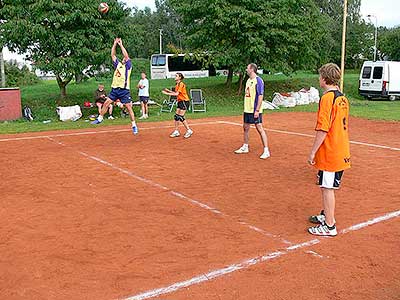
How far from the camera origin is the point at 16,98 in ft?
58.7

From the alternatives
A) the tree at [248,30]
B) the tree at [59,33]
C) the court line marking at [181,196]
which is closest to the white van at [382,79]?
the tree at [248,30]

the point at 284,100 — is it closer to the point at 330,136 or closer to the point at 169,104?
the point at 169,104

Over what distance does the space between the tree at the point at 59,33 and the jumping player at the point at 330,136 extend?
47.5 ft

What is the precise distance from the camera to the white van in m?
27.5

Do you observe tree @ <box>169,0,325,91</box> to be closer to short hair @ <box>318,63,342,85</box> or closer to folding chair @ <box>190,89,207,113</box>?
folding chair @ <box>190,89,207,113</box>

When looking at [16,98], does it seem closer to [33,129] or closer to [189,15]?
[33,129]

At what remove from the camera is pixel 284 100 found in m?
23.4

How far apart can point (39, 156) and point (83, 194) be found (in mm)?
3580

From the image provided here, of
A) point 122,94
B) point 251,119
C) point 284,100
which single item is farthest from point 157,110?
point 251,119

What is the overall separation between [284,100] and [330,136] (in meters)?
18.6

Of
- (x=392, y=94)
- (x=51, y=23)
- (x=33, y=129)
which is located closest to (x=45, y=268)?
(x=33, y=129)

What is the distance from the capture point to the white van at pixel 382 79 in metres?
27.5

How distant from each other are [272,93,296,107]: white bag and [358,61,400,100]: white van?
23.8ft

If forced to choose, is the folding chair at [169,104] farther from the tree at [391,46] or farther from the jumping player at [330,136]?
the tree at [391,46]
